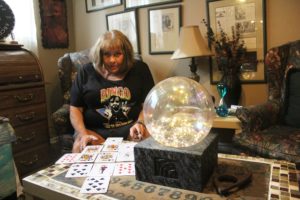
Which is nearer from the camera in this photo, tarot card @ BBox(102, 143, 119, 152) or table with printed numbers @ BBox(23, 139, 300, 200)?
table with printed numbers @ BBox(23, 139, 300, 200)

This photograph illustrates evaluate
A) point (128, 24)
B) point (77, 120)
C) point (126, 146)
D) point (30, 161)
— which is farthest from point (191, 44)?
point (30, 161)

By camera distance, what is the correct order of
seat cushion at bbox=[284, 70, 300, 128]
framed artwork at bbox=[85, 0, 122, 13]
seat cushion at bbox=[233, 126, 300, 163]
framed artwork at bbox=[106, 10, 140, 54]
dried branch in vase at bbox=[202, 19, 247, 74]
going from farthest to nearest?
framed artwork at bbox=[85, 0, 122, 13] → framed artwork at bbox=[106, 10, 140, 54] → dried branch in vase at bbox=[202, 19, 247, 74] → seat cushion at bbox=[284, 70, 300, 128] → seat cushion at bbox=[233, 126, 300, 163]

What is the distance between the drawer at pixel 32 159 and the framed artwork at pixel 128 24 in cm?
135

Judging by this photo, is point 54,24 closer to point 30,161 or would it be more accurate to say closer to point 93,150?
point 30,161

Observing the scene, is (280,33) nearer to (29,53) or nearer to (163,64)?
(163,64)

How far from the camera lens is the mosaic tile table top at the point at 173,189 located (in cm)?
86

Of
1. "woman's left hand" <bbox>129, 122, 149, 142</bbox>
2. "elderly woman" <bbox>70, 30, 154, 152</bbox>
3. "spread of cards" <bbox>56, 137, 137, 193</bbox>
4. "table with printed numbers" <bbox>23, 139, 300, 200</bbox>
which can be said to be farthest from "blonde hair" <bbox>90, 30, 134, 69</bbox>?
"table with printed numbers" <bbox>23, 139, 300, 200</bbox>

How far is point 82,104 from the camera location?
71.6 inches

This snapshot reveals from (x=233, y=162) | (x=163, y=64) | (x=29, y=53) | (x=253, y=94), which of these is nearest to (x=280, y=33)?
(x=253, y=94)

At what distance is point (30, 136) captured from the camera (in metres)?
2.22

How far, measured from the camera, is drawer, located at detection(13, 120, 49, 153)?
7.00 ft

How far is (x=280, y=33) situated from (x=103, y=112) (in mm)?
1548

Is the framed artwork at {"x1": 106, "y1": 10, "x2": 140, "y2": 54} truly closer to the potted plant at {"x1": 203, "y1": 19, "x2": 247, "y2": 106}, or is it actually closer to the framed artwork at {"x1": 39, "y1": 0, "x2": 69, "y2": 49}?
the framed artwork at {"x1": 39, "y1": 0, "x2": 69, "y2": 49}

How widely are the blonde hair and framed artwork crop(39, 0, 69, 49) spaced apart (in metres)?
1.42
